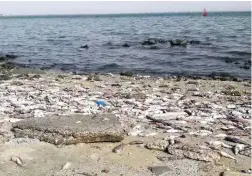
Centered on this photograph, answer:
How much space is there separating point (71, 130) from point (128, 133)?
1.20 m

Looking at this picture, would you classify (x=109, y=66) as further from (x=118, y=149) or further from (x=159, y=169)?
(x=159, y=169)

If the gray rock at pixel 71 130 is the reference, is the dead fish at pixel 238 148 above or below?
below

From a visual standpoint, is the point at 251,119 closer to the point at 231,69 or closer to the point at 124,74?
the point at 124,74

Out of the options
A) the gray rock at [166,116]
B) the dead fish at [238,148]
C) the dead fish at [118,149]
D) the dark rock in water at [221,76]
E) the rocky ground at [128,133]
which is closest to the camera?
the rocky ground at [128,133]

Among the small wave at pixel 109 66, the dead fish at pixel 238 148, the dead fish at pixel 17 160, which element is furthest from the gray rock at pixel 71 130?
the small wave at pixel 109 66

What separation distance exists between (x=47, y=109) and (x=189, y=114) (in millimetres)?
3283

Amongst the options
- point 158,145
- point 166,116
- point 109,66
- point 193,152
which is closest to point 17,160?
point 158,145

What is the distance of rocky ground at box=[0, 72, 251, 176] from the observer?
575 cm

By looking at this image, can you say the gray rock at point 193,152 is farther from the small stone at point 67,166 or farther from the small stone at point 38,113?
the small stone at point 38,113

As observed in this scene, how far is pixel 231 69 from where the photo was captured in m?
18.4

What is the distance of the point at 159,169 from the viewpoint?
5.62m

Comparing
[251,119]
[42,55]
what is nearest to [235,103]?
[251,119]

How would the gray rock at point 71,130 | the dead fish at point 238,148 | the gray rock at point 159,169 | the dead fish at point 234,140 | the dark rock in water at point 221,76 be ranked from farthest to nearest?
the dark rock in water at point 221,76 → the dead fish at point 234,140 → the gray rock at point 71,130 → the dead fish at point 238,148 → the gray rock at point 159,169

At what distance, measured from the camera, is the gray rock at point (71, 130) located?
6531 mm
